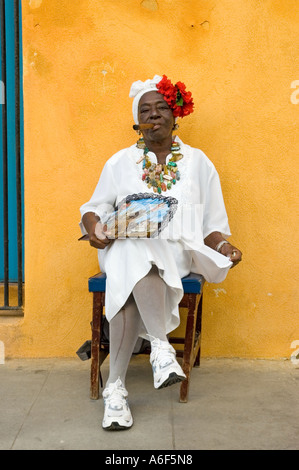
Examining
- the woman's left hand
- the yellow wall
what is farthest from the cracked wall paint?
the woman's left hand

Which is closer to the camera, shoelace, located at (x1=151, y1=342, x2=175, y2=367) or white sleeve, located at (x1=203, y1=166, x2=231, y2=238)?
shoelace, located at (x1=151, y1=342, x2=175, y2=367)

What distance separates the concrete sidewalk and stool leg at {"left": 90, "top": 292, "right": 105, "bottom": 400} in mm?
69

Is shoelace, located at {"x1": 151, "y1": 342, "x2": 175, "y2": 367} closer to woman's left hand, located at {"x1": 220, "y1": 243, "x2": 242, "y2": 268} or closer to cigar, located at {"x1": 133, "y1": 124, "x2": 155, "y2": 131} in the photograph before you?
woman's left hand, located at {"x1": 220, "y1": 243, "x2": 242, "y2": 268}

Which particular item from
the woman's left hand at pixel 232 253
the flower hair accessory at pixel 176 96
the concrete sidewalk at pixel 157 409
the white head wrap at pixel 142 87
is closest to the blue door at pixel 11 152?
the concrete sidewalk at pixel 157 409

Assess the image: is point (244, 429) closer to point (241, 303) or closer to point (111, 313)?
point (111, 313)

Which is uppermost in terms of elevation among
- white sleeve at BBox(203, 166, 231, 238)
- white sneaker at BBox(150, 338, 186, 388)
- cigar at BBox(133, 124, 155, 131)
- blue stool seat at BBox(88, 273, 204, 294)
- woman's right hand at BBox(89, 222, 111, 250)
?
cigar at BBox(133, 124, 155, 131)

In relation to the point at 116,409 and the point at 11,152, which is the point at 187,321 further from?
the point at 11,152

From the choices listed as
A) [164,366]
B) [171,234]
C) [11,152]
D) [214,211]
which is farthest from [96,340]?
[11,152]

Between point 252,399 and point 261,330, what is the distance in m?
0.69

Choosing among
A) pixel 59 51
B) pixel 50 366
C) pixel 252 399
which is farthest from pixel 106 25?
pixel 252 399

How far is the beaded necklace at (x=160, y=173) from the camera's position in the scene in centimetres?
311

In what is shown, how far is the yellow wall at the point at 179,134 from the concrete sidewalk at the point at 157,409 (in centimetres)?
25

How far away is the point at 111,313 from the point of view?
2.74m

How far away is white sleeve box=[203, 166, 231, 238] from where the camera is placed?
10.3ft
